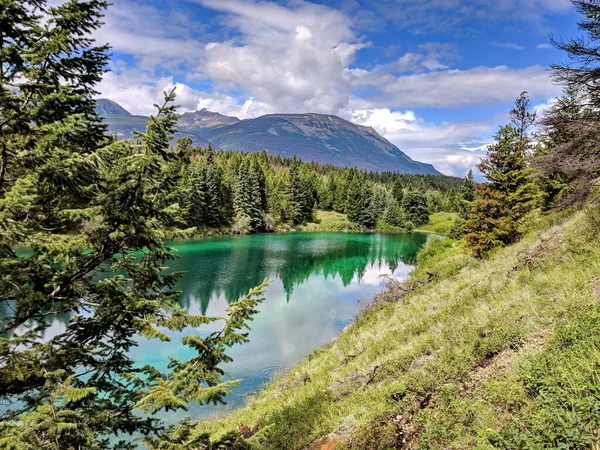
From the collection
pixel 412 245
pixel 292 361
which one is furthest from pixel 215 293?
pixel 412 245

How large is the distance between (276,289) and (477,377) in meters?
27.6

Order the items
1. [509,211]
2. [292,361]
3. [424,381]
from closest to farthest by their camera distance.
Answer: [424,381] → [292,361] → [509,211]

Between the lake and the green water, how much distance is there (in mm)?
45

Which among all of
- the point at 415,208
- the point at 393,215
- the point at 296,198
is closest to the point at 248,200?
the point at 296,198

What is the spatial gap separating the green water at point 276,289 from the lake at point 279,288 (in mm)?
45

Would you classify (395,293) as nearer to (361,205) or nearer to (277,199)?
(277,199)

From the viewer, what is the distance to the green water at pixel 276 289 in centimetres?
1784

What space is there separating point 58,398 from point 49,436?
0.59 meters

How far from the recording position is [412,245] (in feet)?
214

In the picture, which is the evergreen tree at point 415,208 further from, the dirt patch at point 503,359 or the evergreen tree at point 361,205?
the dirt patch at point 503,359

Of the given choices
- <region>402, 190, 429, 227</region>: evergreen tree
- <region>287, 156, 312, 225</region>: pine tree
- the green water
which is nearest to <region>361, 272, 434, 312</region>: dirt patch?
the green water

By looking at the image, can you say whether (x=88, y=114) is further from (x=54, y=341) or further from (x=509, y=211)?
(x=509, y=211)

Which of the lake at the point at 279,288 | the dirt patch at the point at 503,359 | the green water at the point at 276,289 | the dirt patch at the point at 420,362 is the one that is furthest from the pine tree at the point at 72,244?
the lake at the point at 279,288

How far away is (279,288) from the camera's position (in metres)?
33.2
